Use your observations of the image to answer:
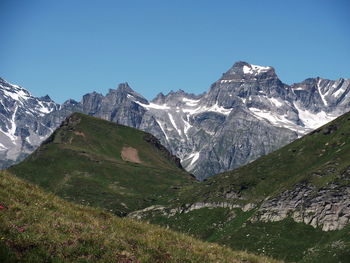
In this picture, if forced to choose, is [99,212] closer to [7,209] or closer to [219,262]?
[7,209]

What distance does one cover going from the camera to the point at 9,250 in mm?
18312

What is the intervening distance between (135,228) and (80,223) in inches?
134

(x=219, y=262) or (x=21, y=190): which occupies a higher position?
(x=21, y=190)

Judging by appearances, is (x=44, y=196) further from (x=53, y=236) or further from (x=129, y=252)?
(x=129, y=252)

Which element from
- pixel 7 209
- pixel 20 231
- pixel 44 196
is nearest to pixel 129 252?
pixel 20 231

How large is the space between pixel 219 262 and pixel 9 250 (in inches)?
366

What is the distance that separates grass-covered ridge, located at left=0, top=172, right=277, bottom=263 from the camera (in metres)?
19.3

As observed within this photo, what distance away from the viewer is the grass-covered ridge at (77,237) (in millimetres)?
19281

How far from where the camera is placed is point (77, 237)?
A: 20750 millimetres

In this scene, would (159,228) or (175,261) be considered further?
(159,228)

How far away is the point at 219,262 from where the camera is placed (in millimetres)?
21750

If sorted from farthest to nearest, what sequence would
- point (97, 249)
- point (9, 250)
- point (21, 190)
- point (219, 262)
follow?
1. point (21, 190)
2. point (219, 262)
3. point (97, 249)
4. point (9, 250)

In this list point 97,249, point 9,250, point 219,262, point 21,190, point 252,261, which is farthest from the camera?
point 21,190

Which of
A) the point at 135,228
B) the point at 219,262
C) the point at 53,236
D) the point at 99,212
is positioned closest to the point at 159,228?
the point at 135,228
